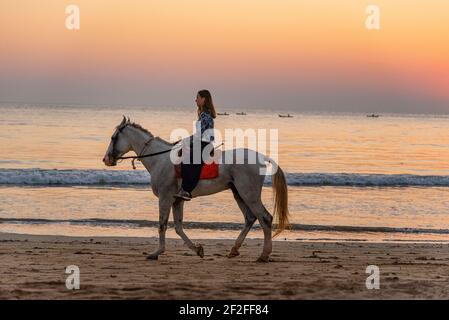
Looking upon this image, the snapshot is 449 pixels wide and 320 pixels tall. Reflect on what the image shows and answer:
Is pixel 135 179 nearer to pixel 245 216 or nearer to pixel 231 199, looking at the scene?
pixel 231 199

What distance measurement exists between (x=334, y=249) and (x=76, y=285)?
660 cm

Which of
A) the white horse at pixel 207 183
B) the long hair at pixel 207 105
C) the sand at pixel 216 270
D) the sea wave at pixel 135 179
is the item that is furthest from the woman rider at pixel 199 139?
the sea wave at pixel 135 179

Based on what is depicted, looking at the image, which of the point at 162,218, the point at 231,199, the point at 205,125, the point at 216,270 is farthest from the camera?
the point at 231,199

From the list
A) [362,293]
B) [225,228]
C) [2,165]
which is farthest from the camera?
[2,165]

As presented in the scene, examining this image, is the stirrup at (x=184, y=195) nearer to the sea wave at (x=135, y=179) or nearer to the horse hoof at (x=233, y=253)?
the horse hoof at (x=233, y=253)

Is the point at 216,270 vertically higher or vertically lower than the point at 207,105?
lower

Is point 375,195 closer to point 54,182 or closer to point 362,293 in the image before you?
point 54,182

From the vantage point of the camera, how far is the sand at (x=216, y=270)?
866 centimetres

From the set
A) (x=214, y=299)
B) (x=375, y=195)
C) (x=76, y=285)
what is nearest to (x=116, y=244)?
(x=76, y=285)

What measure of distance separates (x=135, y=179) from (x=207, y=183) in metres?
18.3

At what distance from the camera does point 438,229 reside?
18312mm

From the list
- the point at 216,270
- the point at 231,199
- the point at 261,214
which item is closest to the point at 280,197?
the point at 261,214

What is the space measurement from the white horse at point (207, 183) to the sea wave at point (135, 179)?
16.1 meters

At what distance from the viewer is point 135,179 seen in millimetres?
29828
